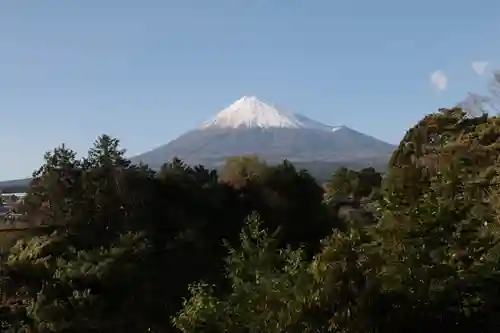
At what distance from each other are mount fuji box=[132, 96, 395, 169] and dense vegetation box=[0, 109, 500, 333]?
3746 inches

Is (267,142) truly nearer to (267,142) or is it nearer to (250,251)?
(267,142)

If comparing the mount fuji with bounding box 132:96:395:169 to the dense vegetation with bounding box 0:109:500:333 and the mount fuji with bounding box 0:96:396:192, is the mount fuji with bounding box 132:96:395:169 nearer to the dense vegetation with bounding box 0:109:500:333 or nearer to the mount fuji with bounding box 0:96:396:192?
the mount fuji with bounding box 0:96:396:192

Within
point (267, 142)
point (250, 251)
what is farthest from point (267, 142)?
point (250, 251)

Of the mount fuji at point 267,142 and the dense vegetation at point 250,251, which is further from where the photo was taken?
the mount fuji at point 267,142

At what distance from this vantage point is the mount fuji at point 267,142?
12494 cm

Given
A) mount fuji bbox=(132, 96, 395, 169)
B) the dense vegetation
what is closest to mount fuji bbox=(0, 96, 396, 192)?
mount fuji bbox=(132, 96, 395, 169)

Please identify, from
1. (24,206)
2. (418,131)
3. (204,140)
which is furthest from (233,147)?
(24,206)

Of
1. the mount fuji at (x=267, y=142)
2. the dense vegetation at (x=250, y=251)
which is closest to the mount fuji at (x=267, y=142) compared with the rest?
the mount fuji at (x=267, y=142)

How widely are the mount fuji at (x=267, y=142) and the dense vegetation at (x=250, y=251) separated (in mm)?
95141

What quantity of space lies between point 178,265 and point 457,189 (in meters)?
5.18

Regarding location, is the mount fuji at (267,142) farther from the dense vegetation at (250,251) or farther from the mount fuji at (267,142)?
the dense vegetation at (250,251)

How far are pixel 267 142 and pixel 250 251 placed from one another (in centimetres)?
13905

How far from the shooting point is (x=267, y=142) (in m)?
145

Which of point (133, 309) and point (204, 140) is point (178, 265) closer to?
point (133, 309)
